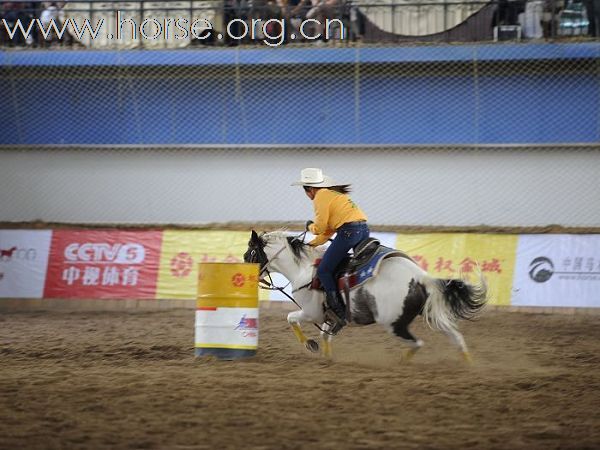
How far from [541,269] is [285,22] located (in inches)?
291

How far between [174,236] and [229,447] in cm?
1178

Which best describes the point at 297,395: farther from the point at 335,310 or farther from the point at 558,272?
the point at 558,272

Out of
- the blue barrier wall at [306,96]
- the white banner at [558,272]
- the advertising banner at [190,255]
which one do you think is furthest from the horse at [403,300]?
the blue barrier wall at [306,96]

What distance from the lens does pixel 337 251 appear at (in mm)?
11148

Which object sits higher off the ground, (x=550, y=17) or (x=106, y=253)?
(x=550, y=17)

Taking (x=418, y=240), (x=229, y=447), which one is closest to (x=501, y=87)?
(x=418, y=240)

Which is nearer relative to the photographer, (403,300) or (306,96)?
(403,300)

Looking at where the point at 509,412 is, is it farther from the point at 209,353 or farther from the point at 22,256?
the point at 22,256

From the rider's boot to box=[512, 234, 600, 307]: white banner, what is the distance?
6352mm

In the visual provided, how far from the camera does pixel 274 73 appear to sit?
65.3 ft

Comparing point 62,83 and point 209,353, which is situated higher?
point 62,83

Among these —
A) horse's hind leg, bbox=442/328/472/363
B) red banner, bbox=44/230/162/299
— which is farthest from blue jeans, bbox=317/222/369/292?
red banner, bbox=44/230/162/299

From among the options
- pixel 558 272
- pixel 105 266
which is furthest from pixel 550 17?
pixel 105 266

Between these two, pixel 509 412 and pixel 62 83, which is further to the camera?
pixel 62 83
